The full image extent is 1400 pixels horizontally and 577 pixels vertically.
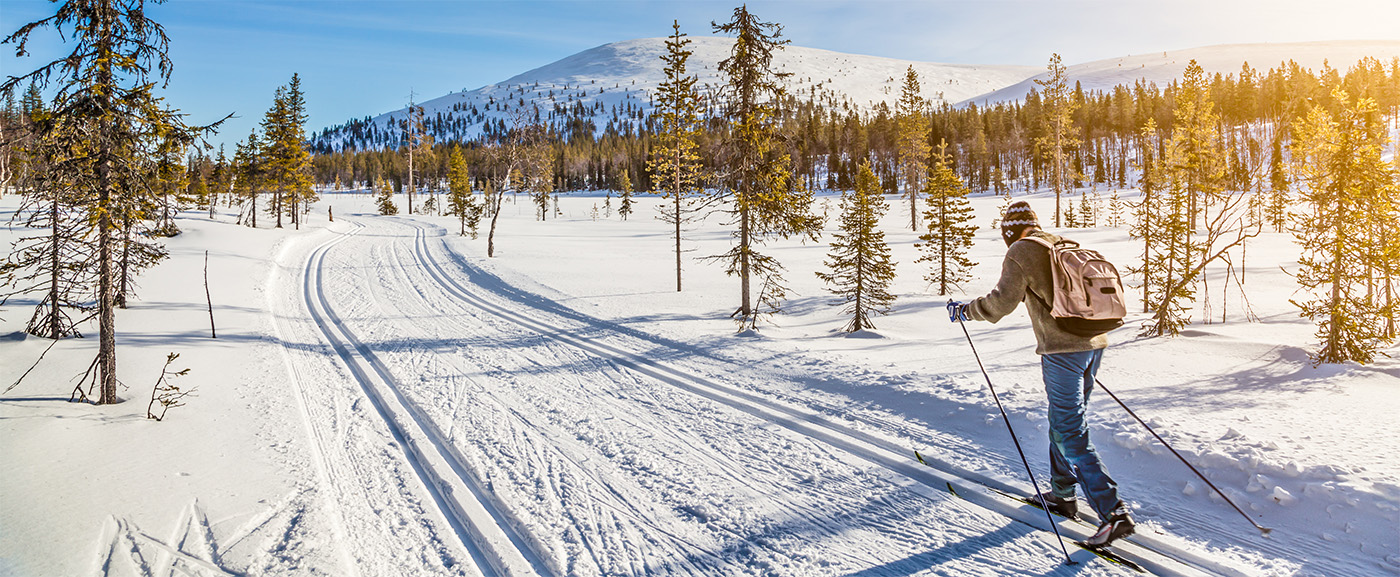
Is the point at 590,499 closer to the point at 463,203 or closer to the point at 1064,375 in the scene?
the point at 1064,375

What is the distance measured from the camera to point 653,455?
19.4 feet

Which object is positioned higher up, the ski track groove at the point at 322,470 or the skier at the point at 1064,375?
the skier at the point at 1064,375

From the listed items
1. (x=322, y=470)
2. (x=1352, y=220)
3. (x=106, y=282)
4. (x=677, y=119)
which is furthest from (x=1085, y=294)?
(x=677, y=119)

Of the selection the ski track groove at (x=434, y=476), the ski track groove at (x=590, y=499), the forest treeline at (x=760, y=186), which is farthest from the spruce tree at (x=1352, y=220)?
the ski track groove at (x=434, y=476)

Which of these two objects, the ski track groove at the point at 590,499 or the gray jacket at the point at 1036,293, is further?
the ski track groove at the point at 590,499

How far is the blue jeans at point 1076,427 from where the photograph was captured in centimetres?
409

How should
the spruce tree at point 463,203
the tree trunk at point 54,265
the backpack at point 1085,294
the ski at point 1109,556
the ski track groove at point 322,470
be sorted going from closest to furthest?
the ski at point 1109,556 < the backpack at point 1085,294 < the ski track groove at point 322,470 < the tree trunk at point 54,265 < the spruce tree at point 463,203

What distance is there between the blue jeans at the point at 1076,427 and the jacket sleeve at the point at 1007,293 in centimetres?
44

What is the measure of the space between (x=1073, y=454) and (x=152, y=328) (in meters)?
16.9

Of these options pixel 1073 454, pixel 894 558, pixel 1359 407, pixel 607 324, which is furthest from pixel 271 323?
pixel 1359 407

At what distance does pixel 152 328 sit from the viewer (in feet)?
42.6

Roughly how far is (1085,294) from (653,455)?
154 inches

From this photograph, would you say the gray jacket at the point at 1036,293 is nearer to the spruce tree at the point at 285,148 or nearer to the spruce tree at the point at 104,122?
the spruce tree at the point at 104,122

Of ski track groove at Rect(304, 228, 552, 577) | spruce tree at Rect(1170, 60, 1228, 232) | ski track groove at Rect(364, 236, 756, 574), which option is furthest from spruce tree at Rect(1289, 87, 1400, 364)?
ski track groove at Rect(304, 228, 552, 577)
